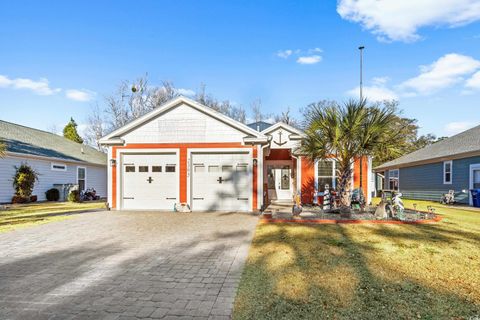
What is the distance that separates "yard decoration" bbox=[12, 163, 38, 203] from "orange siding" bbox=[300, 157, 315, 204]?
52.6 ft

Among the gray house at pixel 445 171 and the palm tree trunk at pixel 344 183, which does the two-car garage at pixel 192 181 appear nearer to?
the palm tree trunk at pixel 344 183

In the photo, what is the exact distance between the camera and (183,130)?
13.0 m

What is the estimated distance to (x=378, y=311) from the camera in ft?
11.1

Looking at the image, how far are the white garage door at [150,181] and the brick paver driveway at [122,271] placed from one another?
12.7 ft

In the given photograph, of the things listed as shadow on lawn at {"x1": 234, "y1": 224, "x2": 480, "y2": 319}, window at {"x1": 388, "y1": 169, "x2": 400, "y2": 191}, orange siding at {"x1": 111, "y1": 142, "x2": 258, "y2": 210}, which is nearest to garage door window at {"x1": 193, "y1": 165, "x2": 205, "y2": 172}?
orange siding at {"x1": 111, "y1": 142, "x2": 258, "y2": 210}

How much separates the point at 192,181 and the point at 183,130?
7.72ft

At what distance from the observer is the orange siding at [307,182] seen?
15180 mm

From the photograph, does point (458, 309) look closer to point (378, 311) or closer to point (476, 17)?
point (378, 311)

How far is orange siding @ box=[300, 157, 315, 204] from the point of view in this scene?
15180 mm

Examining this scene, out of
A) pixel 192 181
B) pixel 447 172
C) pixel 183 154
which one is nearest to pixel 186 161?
pixel 183 154

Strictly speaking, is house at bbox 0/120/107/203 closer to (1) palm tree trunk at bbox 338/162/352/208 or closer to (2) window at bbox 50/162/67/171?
(2) window at bbox 50/162/67/171

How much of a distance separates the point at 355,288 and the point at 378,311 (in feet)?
2.23

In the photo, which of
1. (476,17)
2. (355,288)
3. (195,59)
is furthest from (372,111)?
(195,59)

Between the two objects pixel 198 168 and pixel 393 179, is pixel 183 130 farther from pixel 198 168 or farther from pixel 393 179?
pixel 393 179
